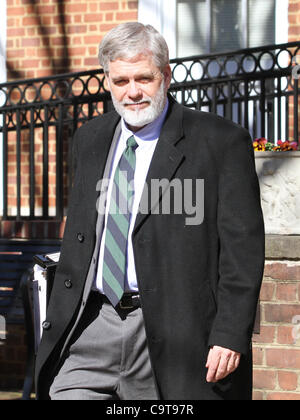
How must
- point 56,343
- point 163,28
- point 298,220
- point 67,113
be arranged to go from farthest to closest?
point 163,28
point 67,113
point 298,220
point 56,343

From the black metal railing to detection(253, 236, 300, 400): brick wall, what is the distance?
1294mm

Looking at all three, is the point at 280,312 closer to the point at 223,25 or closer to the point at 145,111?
the point at 145,111

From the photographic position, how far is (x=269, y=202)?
477cm

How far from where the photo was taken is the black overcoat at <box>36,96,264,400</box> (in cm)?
254

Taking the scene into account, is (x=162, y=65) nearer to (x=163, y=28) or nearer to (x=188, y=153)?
(x=188, y=153)

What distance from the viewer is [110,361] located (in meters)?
2.61

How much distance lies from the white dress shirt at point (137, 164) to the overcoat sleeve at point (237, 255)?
280 millimetres

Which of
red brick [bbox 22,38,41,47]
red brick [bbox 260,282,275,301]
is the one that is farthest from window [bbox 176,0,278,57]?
red brick [bbox 260,282,275,301]

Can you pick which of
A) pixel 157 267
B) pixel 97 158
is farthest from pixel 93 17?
pixel 157 267

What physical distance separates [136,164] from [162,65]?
14.3 inches

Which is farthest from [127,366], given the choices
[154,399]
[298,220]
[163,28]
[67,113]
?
[163,28]

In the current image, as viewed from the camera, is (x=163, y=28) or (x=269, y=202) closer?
(x=269, y=202)

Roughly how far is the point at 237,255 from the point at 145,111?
605mm
